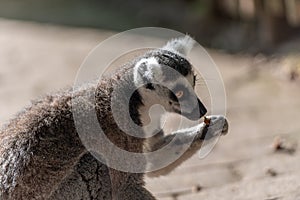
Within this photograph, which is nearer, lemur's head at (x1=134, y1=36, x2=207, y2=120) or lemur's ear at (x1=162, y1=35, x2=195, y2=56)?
lemur's head at (x1=134, y1=36, x2=207, y2=120)

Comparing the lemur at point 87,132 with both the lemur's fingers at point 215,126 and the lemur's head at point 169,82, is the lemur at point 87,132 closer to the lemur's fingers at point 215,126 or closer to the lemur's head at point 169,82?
the lemur's head at point 169,82

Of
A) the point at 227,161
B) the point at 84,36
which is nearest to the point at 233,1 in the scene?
the point at 84,36

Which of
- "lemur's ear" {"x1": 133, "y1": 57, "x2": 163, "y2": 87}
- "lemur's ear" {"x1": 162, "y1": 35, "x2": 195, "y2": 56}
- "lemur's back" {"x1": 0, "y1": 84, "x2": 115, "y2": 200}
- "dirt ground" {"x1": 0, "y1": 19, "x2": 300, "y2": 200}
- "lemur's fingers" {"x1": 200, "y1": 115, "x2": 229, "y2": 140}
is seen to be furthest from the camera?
"dirt ground" {"x1": 0, "y1": 19, "x2": 300, "y2": 200}

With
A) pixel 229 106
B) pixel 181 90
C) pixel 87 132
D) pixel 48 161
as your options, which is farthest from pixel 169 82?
pixel 229 106

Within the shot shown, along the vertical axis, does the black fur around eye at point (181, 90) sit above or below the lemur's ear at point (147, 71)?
below

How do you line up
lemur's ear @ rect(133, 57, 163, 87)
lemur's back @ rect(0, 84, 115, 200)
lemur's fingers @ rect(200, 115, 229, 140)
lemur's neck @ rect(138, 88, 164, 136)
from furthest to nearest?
lemur's fingers @ rect(200, 115, 229, 140), lemur's neck @ rect(138, 88, 164, 136), lemur's ear @ rect(133, 57, 163, 87), lemur's back @ rect(0, 84, 115, 200)

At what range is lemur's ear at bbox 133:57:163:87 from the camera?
18.9ft

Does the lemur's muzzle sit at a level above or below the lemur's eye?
below

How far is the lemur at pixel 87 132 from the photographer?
18.2 feet

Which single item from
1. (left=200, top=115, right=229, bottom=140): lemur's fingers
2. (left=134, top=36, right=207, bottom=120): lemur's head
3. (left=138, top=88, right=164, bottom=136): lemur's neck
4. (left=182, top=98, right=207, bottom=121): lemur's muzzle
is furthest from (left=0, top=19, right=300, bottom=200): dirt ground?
(left=134, top=36, right=207, bottom=120): lemur's head

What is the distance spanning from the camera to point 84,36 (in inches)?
463

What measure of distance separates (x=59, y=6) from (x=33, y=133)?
25.9ft

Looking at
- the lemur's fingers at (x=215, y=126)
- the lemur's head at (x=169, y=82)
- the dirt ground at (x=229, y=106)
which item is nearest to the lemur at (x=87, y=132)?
the lemur's head at (x=169, y=82)

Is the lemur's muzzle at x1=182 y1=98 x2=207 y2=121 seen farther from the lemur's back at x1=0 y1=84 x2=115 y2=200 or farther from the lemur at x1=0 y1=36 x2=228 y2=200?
the lemur's back at x1=0 y1=84 x2=115 y2=200
